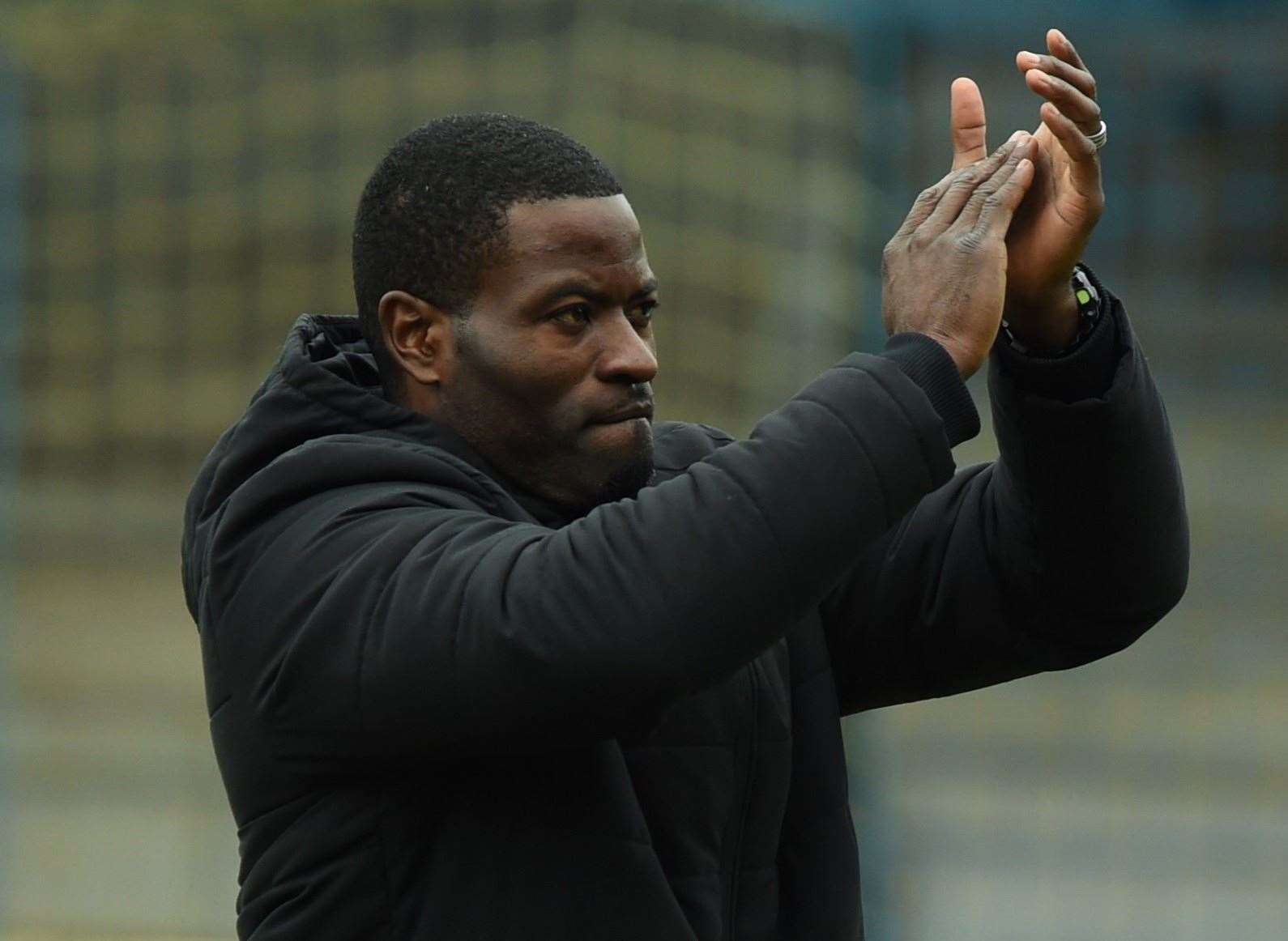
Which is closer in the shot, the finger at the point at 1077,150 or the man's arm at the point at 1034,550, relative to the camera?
the finger at the point at 1077,150

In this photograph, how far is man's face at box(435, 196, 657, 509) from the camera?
2.15 metres

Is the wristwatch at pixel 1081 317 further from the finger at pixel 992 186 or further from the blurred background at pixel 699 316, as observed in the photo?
the blurred background at pixel 699 316

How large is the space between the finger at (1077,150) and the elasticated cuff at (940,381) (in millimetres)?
251

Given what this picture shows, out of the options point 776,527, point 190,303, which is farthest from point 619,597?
point 190,303

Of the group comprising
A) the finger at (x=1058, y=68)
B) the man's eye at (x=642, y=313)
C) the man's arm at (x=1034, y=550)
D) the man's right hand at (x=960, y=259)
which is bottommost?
the man's arm at (x=1034, y=550)

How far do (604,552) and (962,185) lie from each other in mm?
536

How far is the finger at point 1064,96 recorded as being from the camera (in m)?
2.10

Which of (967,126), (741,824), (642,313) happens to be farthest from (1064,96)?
(741,824)

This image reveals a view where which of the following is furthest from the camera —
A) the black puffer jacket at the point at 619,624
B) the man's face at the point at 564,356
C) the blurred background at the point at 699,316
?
the blurred background at the point at 699,316

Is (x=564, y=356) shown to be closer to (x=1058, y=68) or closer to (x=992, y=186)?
(x=992, y=186)

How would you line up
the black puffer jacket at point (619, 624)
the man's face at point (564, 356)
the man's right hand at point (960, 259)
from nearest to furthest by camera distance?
the black puffer jacket at point (619, 624)
the man's right hand at point (960, 259)
the man's face at point (564, 356)

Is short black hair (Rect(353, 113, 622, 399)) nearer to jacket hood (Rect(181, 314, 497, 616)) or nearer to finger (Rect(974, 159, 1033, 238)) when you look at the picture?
jacket hood (Rect(181, 314, 497, 616))

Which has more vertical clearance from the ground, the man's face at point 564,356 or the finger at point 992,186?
the finger at point 992,186

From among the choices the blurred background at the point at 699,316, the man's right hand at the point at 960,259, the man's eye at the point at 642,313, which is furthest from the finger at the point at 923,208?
the blurred background at the point at 699,316
